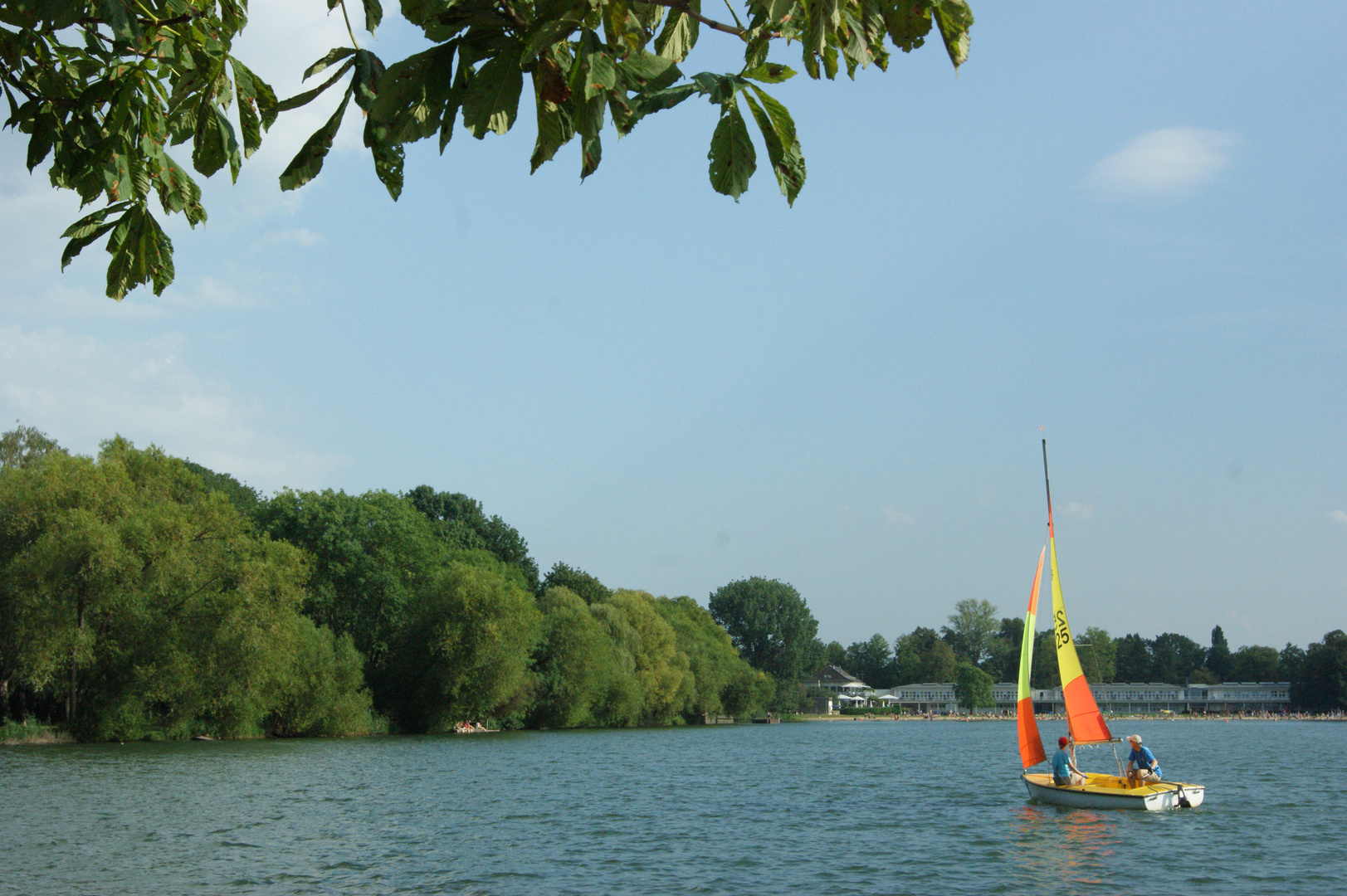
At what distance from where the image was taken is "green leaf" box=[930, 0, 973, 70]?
2602 mm

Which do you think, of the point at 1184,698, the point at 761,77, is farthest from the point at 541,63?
the point at 1184,698

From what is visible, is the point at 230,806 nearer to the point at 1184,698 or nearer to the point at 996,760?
the point at 996,760

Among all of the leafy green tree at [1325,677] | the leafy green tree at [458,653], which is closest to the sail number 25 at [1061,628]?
the leafy green tree at [458,653]

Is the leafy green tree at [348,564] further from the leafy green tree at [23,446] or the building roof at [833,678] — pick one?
the building roof at [833,678]

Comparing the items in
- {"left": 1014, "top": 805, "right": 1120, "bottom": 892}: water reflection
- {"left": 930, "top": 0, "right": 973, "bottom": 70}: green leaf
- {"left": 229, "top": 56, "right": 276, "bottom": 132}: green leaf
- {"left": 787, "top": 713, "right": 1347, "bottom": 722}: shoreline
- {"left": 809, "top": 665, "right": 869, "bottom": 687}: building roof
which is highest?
{"left": 229, "top": 56, "right": 276, "bottom": 132}: green leaf

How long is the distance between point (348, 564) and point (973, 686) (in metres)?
131

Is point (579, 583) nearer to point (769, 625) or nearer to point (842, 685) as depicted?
point (769, 625)

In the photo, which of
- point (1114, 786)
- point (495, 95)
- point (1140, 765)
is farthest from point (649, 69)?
point (1140, 765)

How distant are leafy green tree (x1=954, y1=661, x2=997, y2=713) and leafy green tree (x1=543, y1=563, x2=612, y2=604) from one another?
99.4 meters

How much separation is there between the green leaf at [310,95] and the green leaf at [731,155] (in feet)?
3.55

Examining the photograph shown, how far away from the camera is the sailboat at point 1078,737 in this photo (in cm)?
2698

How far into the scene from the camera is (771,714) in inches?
4938

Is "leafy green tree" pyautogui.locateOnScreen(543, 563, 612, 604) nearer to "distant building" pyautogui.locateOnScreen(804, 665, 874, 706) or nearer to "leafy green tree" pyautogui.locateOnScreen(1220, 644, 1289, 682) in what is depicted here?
"distant building" pyautogui.locateOnScreen(804, 665, 874, 706)

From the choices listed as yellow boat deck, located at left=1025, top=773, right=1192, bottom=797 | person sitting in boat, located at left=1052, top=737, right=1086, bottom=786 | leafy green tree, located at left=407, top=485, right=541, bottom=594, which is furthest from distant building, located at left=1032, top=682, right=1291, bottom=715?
person sitting in boat, located at left=1052, top=737, right=1086, bottom=786
